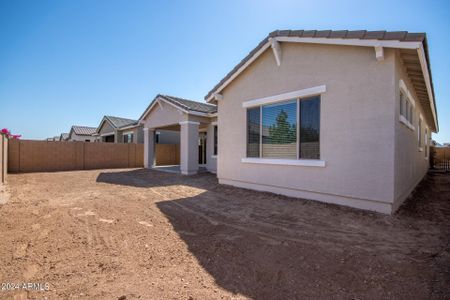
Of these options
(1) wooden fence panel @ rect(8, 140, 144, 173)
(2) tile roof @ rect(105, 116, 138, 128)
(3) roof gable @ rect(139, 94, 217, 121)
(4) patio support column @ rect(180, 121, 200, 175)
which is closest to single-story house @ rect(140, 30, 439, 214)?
(3) roof gable @ rect(139, 94, 217, 121)

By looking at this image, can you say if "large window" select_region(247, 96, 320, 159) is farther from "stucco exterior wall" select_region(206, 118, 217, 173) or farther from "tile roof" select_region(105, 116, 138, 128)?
"tile roof" select_region(105, 116, 138, 128)

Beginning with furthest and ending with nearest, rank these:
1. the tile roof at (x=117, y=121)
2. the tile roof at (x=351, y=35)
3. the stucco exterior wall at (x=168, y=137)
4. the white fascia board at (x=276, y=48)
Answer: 1. the tile roof at (x=117, y=121)
2. the stucco exterior wall at (x=168, y=137)
3. the white fascia board at (x=276, y=48)
4. the tile roof at (x=351, y=35)

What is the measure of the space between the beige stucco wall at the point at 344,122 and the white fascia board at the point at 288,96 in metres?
0.13

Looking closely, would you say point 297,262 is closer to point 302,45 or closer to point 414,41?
point 414,41

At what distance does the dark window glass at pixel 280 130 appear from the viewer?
6793 mm

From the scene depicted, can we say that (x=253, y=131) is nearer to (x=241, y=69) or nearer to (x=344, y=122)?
(x=241, y=69)

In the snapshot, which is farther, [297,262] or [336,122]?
[336,122]

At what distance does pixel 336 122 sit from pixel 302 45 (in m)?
2.63

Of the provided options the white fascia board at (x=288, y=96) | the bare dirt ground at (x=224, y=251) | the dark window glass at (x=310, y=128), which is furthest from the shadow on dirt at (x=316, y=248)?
the white fascia board at (x=288, y=96)

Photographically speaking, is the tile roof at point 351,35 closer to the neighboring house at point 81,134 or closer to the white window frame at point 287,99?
the white window frame at point 287,99

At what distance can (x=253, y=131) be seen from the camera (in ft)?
26.4

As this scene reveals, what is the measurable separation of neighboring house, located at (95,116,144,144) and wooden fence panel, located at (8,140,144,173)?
6.87ft

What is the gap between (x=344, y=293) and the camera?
2.46 meters

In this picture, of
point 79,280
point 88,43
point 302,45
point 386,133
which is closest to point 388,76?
point 386,133
